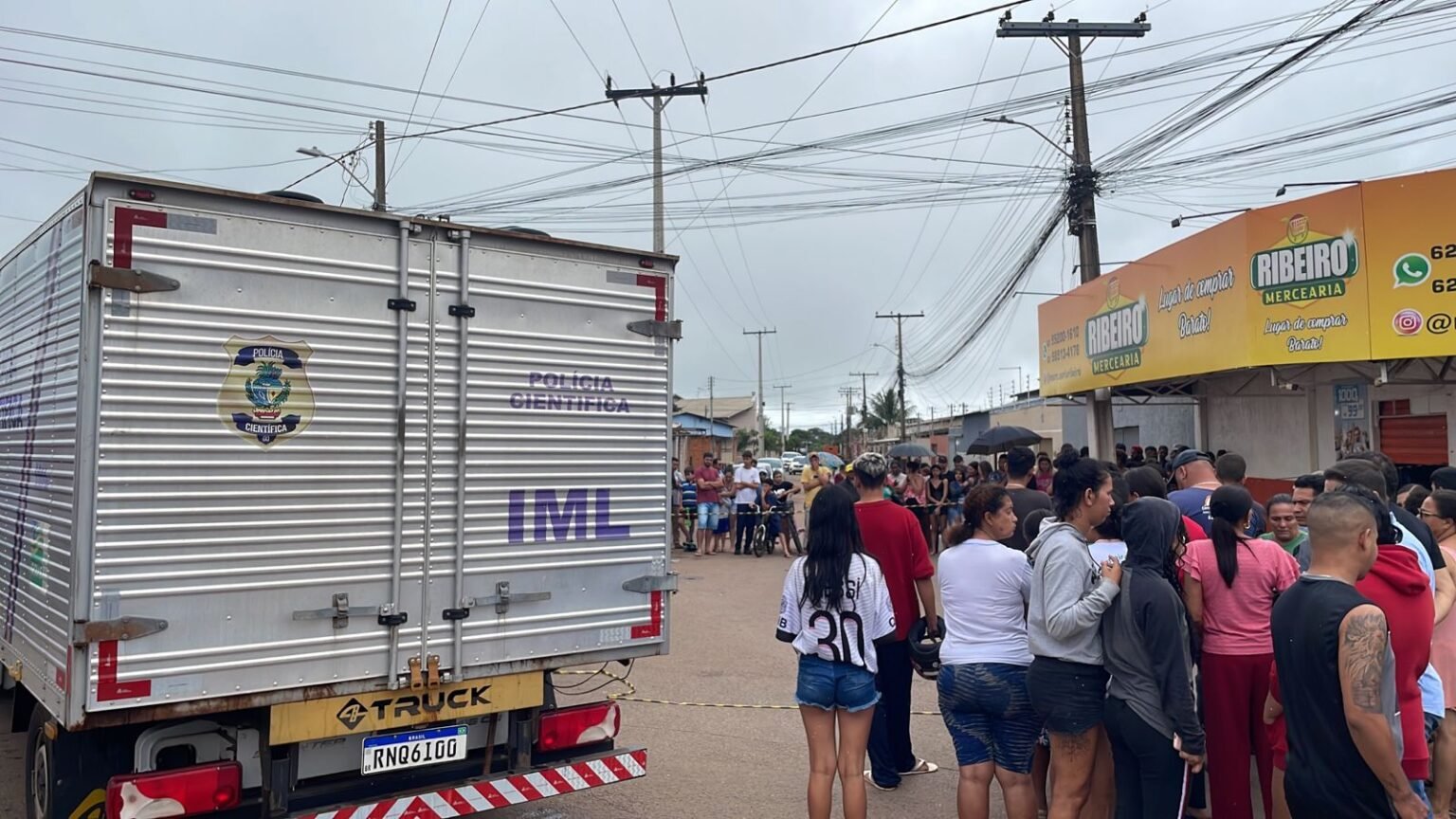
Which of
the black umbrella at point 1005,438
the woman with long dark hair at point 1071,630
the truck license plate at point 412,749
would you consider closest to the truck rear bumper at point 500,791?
the truck license plate at point 412,749

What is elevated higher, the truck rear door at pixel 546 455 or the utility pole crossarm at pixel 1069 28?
the utility pole crossarm at pixel 1069 28

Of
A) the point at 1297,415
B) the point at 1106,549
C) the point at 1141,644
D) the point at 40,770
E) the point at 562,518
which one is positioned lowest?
the point at 40,770

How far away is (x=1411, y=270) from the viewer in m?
11.2

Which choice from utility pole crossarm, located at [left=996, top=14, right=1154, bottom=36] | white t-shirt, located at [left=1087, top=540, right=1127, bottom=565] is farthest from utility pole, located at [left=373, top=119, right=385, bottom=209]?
white t-shirt, located at [left=1087, top=540, right=1127, bottom=565]

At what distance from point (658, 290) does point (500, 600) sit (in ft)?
5.88

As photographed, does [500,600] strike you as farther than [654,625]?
No

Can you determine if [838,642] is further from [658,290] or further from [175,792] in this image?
[175,792]

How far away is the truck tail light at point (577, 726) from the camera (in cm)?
488

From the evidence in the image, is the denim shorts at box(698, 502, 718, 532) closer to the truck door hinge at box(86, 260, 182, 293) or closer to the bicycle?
the bicycle

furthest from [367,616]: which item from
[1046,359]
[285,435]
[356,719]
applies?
[1046,359]

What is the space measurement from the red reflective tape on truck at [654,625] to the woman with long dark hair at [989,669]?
1443 mm

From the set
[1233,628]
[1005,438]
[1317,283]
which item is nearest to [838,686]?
[1233,628]

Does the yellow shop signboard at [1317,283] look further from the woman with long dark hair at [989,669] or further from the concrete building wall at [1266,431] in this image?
the woman with long dark hair at [989,669]

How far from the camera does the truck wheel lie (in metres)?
4.14
